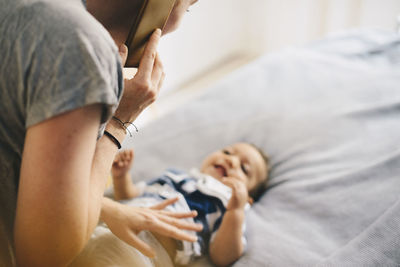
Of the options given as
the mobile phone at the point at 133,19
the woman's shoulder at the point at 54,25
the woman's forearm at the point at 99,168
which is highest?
the woman's shoulder at the point at 54,25

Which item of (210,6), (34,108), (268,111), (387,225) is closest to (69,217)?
(34,108)

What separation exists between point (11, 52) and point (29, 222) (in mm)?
254

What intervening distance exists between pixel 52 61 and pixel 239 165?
3.00ft

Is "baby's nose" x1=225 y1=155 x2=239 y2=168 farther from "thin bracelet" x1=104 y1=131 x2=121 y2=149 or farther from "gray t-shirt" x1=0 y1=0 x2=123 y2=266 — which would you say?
"gray t-shirt" x1=0 y1=0 x2=123 y2=266

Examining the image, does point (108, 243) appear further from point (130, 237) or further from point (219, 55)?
point (219, 55)

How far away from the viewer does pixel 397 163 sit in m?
1.24

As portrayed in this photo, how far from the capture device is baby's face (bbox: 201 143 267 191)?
4.40 ft

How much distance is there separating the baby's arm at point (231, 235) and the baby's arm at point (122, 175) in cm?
31

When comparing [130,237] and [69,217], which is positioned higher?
[69,217]

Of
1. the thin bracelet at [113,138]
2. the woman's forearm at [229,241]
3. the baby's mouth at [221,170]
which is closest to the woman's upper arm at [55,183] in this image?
the thin bracelet at [113,138]

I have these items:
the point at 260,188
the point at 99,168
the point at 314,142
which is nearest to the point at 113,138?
the point at 99,168

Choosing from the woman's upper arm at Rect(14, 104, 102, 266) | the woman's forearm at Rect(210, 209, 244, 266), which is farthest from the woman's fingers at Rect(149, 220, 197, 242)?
the woman's upper arm at Rect(14, 104, 102, 266)

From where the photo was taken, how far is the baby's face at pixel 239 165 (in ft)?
4.40

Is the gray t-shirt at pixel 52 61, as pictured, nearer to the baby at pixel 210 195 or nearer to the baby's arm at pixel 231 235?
the baby at pixel 210 195
